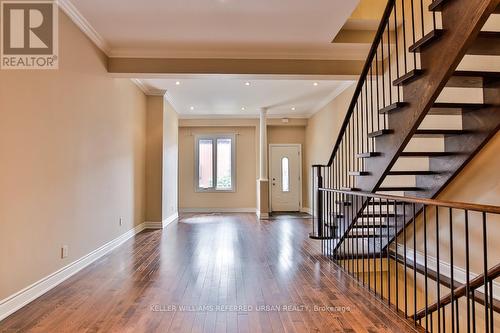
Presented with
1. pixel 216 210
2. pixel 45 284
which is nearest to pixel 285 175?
pixel 216 210

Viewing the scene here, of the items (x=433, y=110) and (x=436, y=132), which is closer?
(x=433, y=110)

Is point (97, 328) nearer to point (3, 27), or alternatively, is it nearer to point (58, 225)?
point (58, 225)

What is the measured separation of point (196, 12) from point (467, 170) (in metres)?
3.29

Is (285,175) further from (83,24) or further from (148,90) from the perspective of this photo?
(83,24)

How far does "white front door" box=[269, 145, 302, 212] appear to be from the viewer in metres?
9.33

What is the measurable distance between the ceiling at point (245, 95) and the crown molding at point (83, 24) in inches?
53.7

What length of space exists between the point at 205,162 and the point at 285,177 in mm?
2468

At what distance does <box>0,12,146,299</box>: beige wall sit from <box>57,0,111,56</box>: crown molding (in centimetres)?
8

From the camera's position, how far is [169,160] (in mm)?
7207

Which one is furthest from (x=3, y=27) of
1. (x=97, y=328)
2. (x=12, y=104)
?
(x=97, y=328)

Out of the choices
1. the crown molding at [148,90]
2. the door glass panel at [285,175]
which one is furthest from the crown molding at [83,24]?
Result: the door glass panel at [285,175]

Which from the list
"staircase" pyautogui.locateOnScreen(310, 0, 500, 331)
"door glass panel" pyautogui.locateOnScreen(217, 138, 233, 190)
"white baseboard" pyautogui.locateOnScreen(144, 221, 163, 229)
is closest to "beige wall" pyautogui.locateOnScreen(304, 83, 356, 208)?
"staircase" pyautogui.locateOnScreen(310, 0, 500, 331)

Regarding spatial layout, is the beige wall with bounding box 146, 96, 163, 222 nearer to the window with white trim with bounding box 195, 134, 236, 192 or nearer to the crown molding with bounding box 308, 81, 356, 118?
the window with white trim with bounding box 195, 134, 236, 192

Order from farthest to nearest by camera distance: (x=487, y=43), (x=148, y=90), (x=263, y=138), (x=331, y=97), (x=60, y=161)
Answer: (x=263, y=138)
(x=331, y=97)
(x=148, y=90)
(x=60, y=161)
(x=487, y=43)
